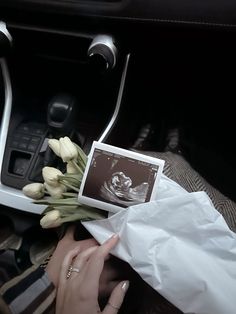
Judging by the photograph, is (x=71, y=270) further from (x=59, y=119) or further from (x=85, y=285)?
(x=59, y=119)

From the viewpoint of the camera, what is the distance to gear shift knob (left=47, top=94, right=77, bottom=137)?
0.81 meters

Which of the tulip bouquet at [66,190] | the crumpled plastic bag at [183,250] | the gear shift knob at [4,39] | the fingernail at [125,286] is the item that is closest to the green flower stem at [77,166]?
the tulip bouquet at [66,190]

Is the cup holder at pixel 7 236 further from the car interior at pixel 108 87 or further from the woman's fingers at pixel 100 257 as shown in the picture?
the woman's fingers at pixel 100 257

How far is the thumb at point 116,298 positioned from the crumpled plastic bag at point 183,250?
0.07 m

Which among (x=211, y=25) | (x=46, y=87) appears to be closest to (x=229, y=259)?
(x=211, y=25)

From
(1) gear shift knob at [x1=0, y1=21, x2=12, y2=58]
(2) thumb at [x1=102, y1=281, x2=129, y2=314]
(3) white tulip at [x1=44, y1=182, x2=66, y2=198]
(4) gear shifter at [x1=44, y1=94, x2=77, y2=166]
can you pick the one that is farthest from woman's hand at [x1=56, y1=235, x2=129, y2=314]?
(1) gear shift knob at [x1=0, y1=21, x2=12, y2=58]

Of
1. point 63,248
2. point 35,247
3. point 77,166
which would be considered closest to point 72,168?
point 77,166

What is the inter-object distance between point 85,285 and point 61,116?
38 centimetres

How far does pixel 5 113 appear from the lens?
860 millimetres

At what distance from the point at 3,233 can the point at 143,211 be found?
1.36ft

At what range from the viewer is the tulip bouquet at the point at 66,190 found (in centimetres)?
64

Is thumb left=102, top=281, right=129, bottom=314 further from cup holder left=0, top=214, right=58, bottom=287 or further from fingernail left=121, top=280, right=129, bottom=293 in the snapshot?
cup holder left=0, top=214, right=58, bottom=287

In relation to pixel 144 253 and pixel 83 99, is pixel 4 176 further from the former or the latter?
pixel 144 253

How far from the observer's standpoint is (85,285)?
59cm
